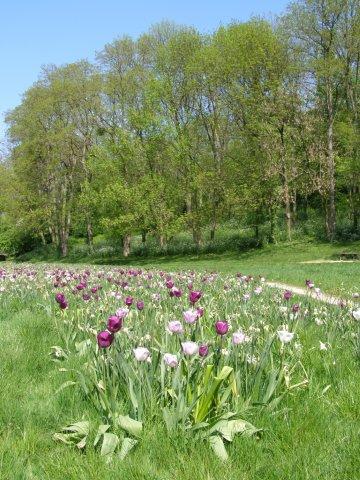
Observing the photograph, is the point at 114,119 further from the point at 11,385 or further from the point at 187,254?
the point at 11,385

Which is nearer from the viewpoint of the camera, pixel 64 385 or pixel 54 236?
pixel 64 385

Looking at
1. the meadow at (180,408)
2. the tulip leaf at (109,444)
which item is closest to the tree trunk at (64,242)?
the meadow at (180,408)

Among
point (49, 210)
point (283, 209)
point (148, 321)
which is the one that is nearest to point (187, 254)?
point (283, 209)

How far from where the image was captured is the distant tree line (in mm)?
33031

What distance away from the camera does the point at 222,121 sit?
36.7 meters

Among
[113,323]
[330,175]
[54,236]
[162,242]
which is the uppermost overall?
[330,175]

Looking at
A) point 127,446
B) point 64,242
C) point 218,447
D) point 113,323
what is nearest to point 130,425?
point 127,446

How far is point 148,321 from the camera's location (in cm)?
566

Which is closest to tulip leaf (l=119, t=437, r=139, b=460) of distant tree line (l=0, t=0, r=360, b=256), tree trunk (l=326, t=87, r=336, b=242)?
distant tree line (l=0, t=0, r=360, b=256)

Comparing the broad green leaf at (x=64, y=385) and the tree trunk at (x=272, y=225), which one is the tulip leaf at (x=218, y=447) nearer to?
the broad green leaf at (x=64, y=385)

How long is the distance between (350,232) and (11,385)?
32.1m

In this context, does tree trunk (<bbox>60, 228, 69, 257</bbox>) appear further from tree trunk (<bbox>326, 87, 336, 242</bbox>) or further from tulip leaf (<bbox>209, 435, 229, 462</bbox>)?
tulip leaf (<bbox>209, 435, 229, 462</bbox>)

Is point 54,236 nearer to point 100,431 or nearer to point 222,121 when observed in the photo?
point 222,121

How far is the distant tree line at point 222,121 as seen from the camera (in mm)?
33031
